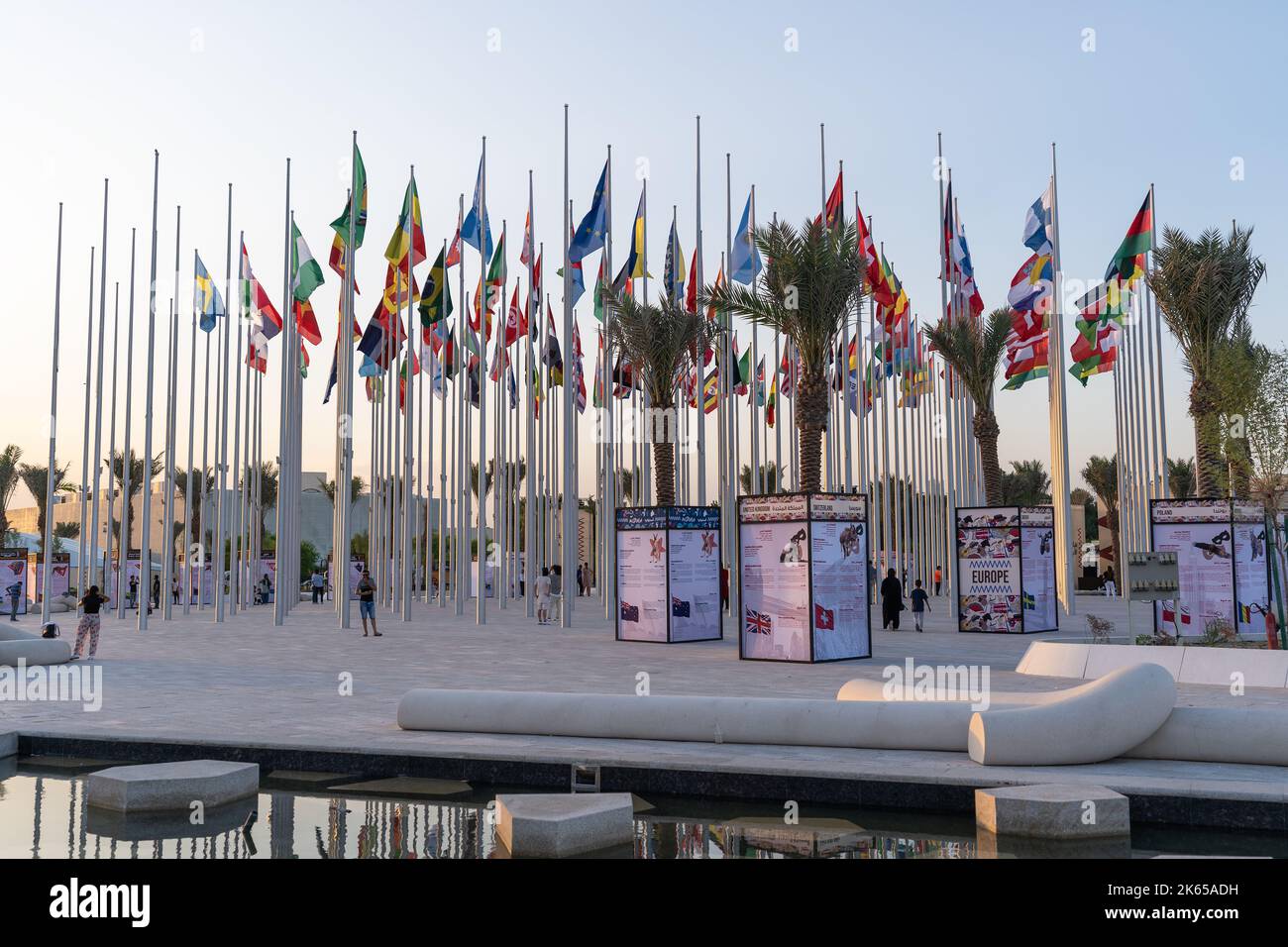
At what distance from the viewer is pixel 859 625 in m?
19.7

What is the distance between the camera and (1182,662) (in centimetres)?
1483

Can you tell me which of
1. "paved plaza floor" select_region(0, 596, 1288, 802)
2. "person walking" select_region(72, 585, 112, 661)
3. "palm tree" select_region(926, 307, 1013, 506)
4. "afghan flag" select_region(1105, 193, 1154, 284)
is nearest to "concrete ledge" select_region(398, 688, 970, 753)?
"paved plaza floor" select_region(0, 596, 1288, 802)

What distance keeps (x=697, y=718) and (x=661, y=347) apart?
66.8ft

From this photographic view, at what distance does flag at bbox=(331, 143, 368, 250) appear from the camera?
1211 inches

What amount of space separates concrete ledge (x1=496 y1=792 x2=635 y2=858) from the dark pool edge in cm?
137

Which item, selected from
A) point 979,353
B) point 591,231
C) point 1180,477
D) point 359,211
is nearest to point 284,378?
point 359,211

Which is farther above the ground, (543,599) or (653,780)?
(543,599)

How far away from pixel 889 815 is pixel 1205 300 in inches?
1030

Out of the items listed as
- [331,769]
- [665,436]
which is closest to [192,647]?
[665,436]

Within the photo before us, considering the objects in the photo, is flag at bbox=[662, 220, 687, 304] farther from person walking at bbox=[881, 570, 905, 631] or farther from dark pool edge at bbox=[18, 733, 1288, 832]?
dark pool edge at bbox=[18, 733, 1288, 832]

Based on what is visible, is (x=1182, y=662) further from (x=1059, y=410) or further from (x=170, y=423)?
(x=170, y=423)

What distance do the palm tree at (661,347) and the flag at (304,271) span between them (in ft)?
27.9

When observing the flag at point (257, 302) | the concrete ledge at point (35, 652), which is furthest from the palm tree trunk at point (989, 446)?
the concrete ledge at point (35, 652)
